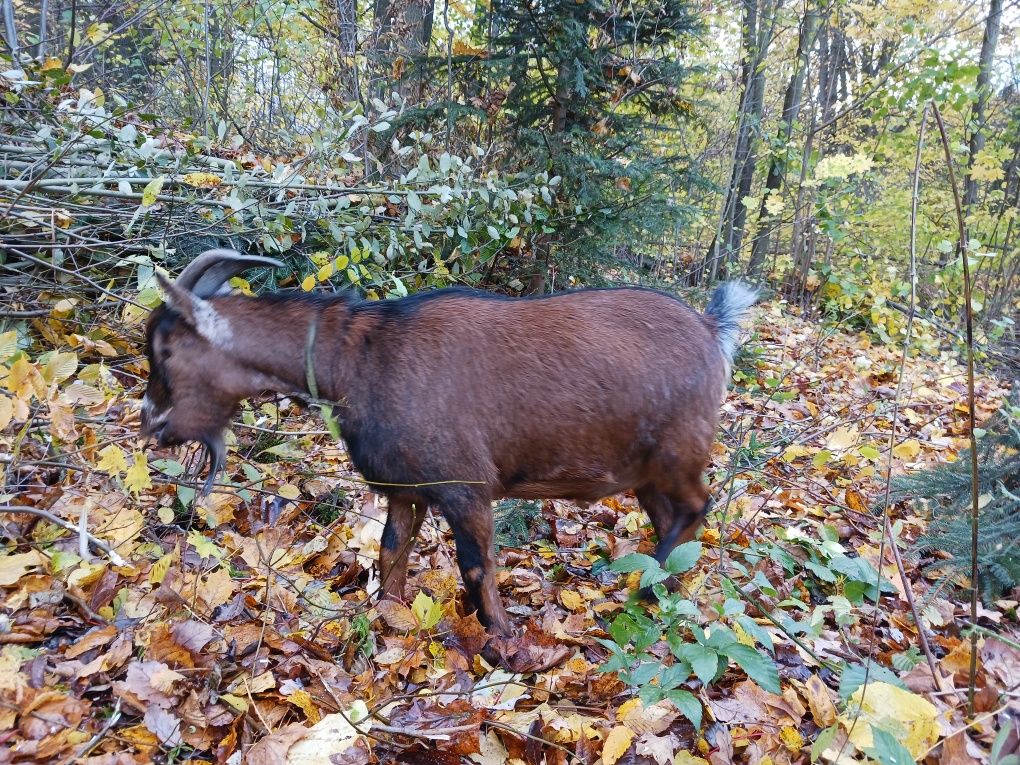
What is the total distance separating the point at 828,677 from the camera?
9.89ft

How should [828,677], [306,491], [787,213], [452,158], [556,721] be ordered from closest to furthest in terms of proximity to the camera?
1. [556,721]
2. [828,677]
3. [306,491]
4. [452,158]
5. [787,213]

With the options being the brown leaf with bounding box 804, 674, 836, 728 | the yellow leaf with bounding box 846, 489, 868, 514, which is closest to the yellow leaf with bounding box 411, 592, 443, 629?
the brown leaf with bounding box 804, 674, 836, 728

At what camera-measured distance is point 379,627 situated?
329 cm

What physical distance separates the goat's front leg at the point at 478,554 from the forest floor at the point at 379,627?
0.13 meters

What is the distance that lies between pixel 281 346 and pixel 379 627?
146cm

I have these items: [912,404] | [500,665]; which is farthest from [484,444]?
[912,404]

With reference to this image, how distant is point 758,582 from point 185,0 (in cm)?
921

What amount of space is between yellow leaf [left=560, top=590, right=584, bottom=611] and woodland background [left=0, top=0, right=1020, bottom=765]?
2 centimetres

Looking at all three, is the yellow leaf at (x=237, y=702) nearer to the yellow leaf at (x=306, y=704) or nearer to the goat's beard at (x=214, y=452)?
the yellow leaf at (x=306, y=704)

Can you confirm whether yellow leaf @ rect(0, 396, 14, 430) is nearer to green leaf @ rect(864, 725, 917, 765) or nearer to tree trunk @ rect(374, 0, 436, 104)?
green leaf @ rect(864, 725, 917, 765)

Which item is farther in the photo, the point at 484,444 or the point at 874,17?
the point at 874,17

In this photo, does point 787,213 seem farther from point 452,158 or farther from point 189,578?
point 189,578

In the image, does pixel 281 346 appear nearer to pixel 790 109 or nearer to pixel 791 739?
pixel 791 739

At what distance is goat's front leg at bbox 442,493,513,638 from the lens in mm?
3223
